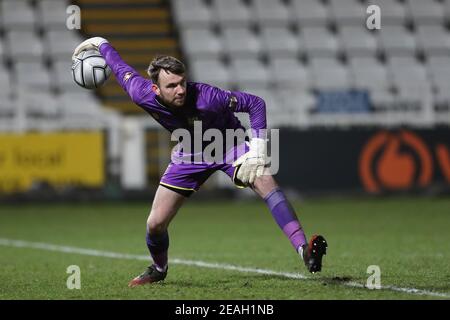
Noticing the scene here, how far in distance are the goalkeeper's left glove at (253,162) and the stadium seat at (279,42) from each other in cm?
1513

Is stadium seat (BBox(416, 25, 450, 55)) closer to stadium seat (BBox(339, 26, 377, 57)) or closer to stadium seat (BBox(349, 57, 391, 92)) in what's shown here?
stadium seat (BBox(339, 26, 377, 57))

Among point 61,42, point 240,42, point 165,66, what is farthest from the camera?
point 240,42

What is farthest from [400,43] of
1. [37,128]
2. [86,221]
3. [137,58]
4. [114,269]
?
[114,269]

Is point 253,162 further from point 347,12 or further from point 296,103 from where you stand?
point 347,12

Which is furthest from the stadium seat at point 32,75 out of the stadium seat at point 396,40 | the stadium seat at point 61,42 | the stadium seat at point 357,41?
the stadium seat at point 396,40

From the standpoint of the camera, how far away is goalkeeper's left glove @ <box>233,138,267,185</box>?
234 inches

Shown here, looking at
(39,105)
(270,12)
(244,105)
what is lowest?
(244,105)

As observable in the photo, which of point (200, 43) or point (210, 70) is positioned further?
point (200, 43)

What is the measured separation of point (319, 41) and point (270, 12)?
4.72 ft

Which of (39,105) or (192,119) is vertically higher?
(39,105)

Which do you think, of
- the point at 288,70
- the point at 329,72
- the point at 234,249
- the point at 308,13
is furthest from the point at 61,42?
the point at 234,249

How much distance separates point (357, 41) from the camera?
70.1 ft

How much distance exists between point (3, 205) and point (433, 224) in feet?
25.1
